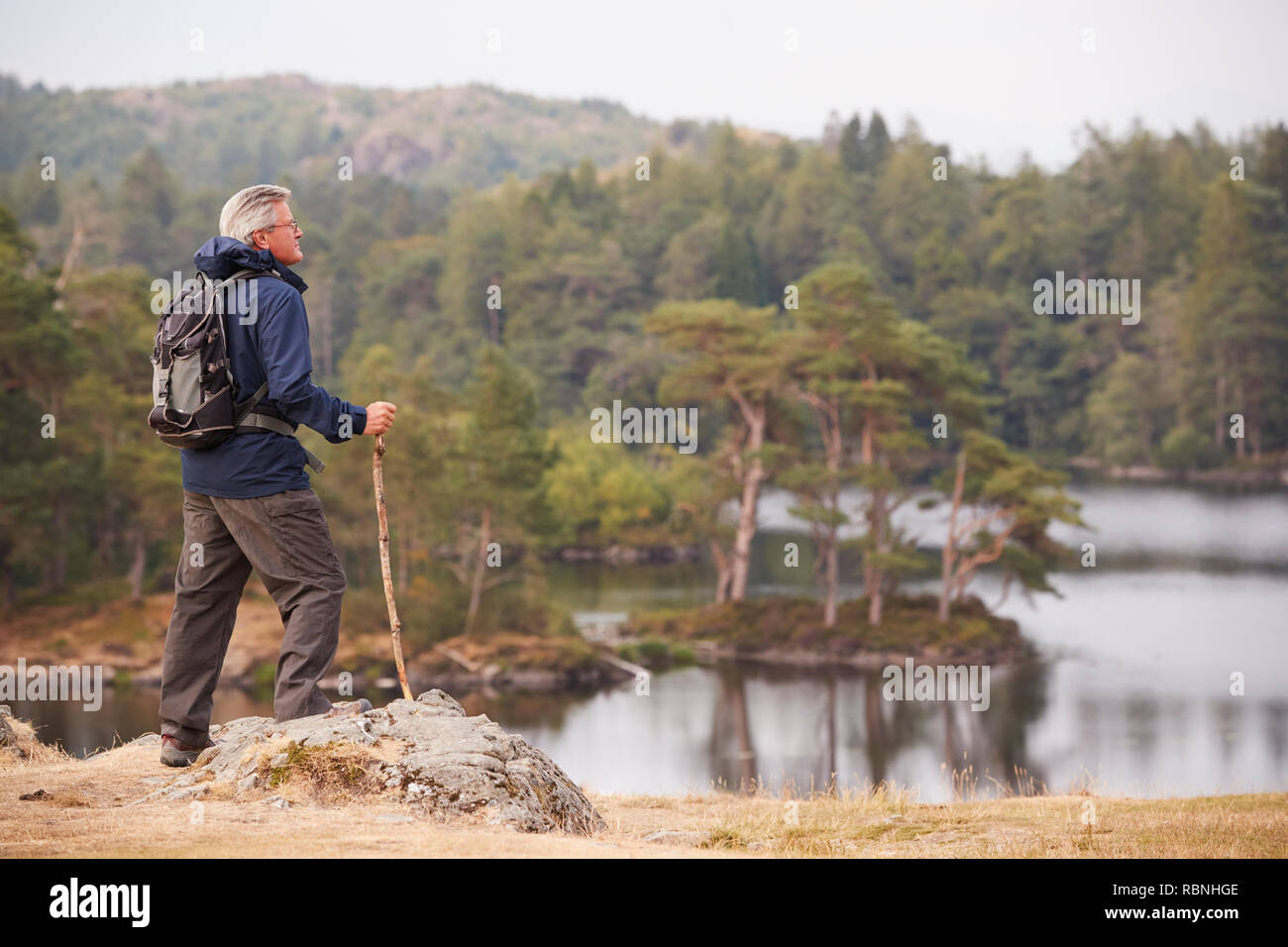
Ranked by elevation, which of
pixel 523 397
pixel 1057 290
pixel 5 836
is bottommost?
pixel 5 836

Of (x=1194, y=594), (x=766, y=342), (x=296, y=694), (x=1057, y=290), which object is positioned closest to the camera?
(x=296, y=694)

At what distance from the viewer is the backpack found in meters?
5.01

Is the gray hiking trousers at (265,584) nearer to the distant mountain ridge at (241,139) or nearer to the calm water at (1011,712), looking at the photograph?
the calm water at (1011,712)

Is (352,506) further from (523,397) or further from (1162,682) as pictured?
(1162,682)

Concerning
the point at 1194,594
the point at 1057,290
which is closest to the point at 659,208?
the point at 1057,290

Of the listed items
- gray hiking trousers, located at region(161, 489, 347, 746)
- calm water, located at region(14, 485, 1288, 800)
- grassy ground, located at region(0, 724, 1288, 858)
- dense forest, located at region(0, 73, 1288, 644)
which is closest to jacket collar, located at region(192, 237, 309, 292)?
gray hiking trousers, located at region(161, 489, 347, 746)

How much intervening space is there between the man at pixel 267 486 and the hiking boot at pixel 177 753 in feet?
1.40

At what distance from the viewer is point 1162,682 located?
2917 centimetres

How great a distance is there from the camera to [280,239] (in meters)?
5.33

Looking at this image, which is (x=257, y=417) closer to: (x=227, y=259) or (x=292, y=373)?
(x=292, y=373)

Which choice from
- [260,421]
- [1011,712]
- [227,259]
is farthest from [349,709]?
[1011,712]

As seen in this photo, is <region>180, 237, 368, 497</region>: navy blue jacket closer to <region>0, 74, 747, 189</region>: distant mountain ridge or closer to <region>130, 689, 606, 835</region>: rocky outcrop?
<region>130, 689, 606, 835</region>: rocky outcrop

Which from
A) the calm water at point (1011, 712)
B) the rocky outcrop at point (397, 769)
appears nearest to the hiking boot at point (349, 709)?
the rocky outcrop at point (397, 769)

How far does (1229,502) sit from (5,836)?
175 ft
